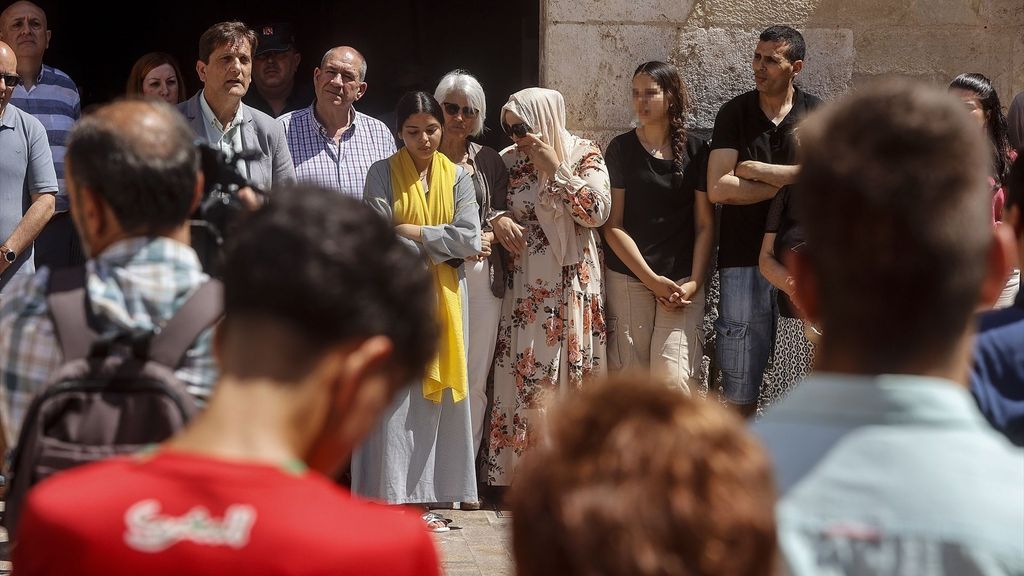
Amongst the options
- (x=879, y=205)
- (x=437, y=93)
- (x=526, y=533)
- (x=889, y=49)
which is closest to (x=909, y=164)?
(x=879, y=205)

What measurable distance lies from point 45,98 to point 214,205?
4.29m

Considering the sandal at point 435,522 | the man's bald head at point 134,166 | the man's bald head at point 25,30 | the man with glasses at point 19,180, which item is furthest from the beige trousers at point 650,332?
the man's bald head at point 134,166

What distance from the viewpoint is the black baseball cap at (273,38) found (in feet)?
23.8

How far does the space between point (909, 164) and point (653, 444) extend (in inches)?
18.7

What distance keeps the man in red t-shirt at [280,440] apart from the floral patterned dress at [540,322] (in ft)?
14.9

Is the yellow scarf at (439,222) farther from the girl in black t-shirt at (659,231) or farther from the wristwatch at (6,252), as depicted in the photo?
the wristwatch at (6,252)

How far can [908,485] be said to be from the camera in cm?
143

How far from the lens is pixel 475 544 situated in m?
5.55

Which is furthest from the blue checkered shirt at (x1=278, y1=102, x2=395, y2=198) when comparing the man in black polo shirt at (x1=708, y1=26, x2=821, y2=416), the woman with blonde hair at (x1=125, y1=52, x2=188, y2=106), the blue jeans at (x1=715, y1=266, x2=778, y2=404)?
the blue jeans at (x1=715, y1=266, x2=778, y2=404)

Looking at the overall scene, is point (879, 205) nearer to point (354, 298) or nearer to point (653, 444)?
point (653, 444)

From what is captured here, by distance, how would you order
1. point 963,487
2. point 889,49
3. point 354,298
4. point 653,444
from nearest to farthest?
point 653,444 < point 963,487 < point 354,298 < point 889,49

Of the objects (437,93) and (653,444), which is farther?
(437,93)

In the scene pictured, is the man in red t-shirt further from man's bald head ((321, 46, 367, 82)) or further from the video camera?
man's bald head ((321, 46, 367, 82))

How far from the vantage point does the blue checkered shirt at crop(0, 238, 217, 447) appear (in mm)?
2115
